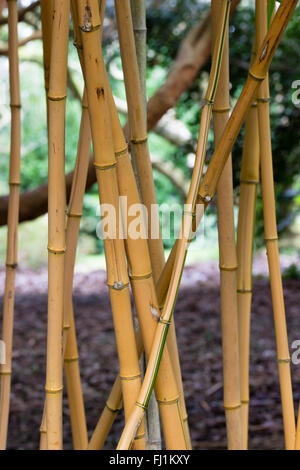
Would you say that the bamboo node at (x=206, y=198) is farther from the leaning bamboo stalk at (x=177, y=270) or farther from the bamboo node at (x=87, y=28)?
the bamboo node at (x=87, y=28)

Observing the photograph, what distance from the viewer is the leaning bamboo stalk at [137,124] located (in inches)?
20.2

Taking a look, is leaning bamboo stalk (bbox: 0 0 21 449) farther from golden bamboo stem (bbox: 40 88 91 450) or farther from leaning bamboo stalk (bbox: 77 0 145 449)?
leaning bamboo stalk (bbox: 77 0 145 449)

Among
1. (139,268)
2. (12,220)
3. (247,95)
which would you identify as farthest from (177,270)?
(12,220)

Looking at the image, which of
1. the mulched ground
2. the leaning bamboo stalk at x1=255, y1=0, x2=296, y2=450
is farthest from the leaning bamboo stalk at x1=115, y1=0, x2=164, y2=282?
the mulched ground

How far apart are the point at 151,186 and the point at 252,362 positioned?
150cm

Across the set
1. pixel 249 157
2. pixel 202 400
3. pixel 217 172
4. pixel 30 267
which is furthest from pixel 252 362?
pixel 30 267

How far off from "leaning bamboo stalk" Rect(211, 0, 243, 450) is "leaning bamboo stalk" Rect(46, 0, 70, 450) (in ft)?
0.58

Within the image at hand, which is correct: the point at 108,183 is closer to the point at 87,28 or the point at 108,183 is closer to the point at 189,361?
the point at 87,28

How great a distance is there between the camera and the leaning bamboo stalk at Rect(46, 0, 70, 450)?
0.45m

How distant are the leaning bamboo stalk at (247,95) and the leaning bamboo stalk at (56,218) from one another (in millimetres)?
114

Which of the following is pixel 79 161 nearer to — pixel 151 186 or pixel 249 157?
pixel 151 186

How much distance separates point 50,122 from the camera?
471 millimetres

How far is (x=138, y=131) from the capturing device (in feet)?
1.82

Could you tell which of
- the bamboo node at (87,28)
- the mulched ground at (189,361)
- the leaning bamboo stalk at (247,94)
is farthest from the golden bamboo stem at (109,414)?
the mulched ground at (189,361)
